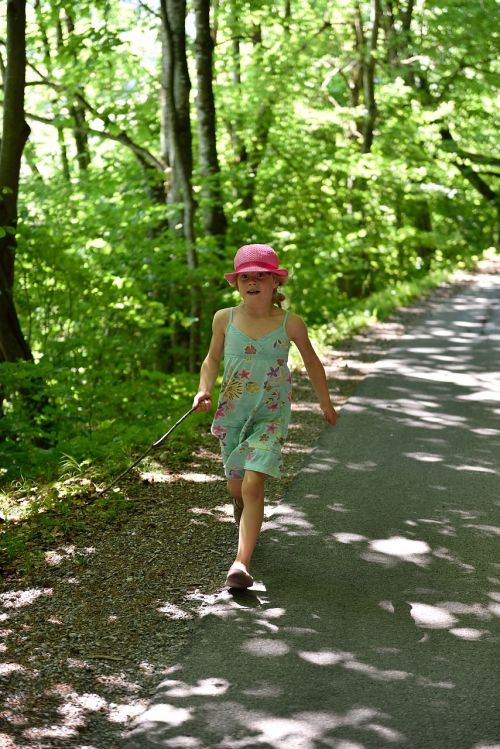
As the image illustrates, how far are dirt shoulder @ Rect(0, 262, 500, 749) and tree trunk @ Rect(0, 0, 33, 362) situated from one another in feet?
9.88

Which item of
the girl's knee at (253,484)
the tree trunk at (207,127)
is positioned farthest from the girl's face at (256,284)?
the tree trunk at (207,127)

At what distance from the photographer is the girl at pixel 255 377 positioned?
17.3ft

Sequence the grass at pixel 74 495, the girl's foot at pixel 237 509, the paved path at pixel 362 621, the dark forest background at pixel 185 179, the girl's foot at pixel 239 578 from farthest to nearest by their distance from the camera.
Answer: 1. the dark forest background at pixel 185 179
2. the grass at pixel 74 495
3. the girl's foot at pixel 237 509
4. the girl's foot at pixel 239 578
5. the paved path at pixel 362 621

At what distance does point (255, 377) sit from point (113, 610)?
146 centimetres

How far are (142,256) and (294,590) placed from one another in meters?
10.1

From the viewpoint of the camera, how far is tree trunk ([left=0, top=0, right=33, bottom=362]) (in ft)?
32.2

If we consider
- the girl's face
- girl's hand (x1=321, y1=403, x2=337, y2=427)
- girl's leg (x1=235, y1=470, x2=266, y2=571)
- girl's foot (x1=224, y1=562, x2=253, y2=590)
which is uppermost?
the girl's face

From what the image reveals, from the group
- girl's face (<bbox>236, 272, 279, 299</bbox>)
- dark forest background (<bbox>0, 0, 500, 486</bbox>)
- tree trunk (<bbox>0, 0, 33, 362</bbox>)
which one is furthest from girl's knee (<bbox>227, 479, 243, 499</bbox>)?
tree trunk (<bbox>0, 0, 33, 362</bbox>)

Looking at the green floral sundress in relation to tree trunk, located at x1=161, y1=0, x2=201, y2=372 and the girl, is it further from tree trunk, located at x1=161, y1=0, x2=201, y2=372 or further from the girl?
tree trunk, located at x1=161, y1=0, x2=201, y2=372

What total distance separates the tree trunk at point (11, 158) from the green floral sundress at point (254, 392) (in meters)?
5.03

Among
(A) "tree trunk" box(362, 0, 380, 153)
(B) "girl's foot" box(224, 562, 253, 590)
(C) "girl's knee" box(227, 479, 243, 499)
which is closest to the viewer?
(B) "girl's foot" box(224, 562, 253, 590)

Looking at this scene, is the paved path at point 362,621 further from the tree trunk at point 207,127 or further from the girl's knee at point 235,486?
the tree trunk at point 207,127

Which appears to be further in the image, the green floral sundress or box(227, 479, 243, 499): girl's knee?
box(227, 479, 243, 499): girl's knee

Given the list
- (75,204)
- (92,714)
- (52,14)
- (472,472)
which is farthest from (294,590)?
(75,204)
